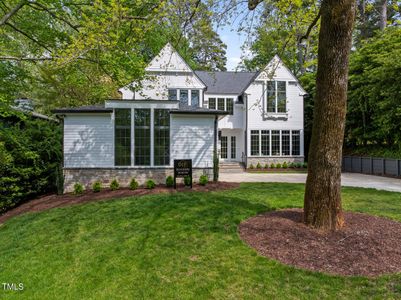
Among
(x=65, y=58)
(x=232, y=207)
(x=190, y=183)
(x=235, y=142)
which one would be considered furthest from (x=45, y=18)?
(x=235, y=142)

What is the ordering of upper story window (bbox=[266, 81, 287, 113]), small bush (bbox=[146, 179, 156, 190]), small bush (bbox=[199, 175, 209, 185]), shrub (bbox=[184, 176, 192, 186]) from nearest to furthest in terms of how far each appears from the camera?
small bush (bbox=[146, 179, 156, 190]) → shrub (bbox=[184, 176, 192, 186]) → small bush (bbox=[199, 175, 209, 185]) → upper story window (bbox=[266, 81, 287, 113])

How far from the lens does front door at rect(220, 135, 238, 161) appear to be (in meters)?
20.7

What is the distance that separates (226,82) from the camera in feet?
68.9

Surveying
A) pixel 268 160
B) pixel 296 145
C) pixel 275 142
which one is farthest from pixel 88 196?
pixel 296 145

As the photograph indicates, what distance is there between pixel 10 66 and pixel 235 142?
15.0 m

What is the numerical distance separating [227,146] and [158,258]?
16.6 metres

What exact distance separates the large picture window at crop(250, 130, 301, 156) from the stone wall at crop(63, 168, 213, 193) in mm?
9582

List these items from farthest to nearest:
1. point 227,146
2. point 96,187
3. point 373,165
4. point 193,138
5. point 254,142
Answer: point 227,146 < point 254,142 < point 373,165 < point 193,138 < point 96,187

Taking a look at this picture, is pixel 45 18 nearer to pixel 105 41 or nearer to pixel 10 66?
pixel 10 66

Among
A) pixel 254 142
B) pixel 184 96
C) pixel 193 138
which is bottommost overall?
pixel 193 138

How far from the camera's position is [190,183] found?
10.6 meters

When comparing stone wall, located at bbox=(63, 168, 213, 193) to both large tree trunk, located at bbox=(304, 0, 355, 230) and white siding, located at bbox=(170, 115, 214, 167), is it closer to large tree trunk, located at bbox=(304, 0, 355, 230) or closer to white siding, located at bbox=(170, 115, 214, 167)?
white siding, located at bbox=(170, 115, 214, 167)

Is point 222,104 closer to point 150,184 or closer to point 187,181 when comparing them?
point 187,181

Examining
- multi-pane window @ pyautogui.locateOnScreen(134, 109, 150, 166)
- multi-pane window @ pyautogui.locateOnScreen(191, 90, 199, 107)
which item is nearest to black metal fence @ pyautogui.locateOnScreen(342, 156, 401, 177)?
multi-pane window @ pyautogui.locateOnScreen(191, 90, 199, 107)
